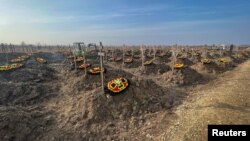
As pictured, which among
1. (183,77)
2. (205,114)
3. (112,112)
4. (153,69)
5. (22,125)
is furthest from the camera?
(153,69)

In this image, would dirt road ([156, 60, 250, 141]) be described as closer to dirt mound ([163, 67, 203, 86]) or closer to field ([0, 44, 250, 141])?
field ([0, 44, 250, 141])

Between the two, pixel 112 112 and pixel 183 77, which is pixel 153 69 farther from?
pixel 112 112

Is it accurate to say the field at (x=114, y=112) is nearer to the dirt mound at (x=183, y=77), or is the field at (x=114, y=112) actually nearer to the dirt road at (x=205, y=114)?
the dirt road at (x=205, y=114)

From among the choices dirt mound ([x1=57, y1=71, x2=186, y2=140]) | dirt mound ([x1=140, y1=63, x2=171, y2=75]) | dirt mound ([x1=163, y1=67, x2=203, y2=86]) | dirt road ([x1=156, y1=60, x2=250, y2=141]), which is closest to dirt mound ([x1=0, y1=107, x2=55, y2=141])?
dirt mound ([x1=57, y1=71, x2=186, y2=140])

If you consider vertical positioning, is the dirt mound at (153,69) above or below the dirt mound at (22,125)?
above

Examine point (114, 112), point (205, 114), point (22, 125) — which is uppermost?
point (205, 114)

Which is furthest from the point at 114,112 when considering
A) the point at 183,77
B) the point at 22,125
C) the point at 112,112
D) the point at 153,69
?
the point at 153,69

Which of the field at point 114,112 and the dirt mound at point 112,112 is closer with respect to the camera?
the field at point 114,112

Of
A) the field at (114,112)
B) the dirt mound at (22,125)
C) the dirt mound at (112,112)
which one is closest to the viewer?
the field at (114,112)

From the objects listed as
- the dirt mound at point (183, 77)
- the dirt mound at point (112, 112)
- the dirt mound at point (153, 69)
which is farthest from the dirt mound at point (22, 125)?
the dirt mound at point (153, 69)

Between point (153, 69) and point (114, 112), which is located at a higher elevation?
point (153, 69)

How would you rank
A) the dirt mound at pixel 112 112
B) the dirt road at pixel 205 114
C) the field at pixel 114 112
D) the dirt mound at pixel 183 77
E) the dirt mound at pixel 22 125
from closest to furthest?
the dirt road at pixel 205 114 < the field at pixel 114 112 < the dirt mound at pixel 22 125 < the dirt mound at pixel 112 112 < the dirt mound at pixel 183 77

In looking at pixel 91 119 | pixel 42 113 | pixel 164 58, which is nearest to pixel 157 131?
pixel 91 119

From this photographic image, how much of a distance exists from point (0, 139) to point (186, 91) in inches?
548
